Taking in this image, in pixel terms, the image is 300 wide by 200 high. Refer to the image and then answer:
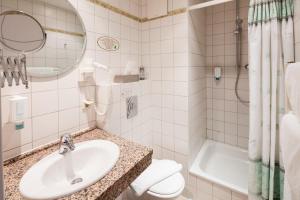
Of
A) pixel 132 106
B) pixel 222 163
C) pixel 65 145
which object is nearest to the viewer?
pixel 65 145

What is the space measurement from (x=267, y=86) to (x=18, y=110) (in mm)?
1659

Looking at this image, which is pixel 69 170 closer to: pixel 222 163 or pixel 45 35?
pixel 45 35

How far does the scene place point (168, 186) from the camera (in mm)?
1362

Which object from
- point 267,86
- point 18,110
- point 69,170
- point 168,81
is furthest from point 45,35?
point 267,86

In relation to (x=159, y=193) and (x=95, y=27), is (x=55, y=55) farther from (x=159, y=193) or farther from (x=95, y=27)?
(x=159, y=193)

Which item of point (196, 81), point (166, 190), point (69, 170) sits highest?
point (196, 81)

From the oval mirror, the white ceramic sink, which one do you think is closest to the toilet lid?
the white ceramic sink

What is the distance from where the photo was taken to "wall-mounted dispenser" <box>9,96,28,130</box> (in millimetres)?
901

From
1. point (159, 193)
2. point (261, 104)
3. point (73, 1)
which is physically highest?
point (73, 1)

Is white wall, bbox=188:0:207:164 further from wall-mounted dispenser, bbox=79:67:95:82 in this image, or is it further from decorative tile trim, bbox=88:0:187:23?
wall-mounted dispenser, bbox=79:67:95:82

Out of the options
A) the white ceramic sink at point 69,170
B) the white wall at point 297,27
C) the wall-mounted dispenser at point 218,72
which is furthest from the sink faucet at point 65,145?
the wall-mounted dispenser at point 218,72

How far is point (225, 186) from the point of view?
5.11 feet

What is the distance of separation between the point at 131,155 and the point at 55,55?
0.83 meters

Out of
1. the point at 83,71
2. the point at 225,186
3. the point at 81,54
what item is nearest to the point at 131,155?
the point at 83,71
